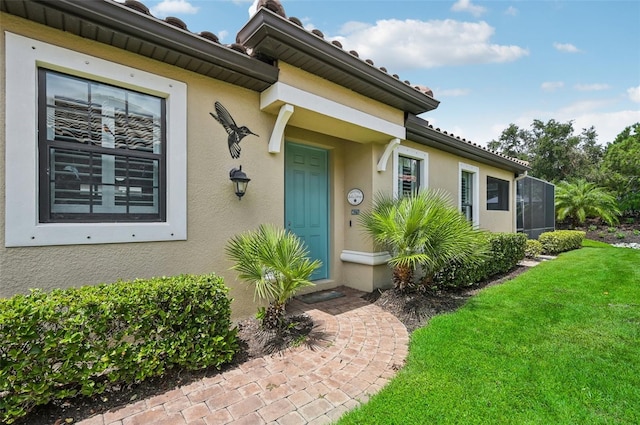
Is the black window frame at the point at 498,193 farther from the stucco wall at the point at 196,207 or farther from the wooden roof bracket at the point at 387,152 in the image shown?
the stucco wall at the point at 196,207

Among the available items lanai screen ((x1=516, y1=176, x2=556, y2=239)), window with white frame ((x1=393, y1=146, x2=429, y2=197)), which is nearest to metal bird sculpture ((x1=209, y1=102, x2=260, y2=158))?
window with white frame ((x1=393, y1=146, x2=429, y2=197))

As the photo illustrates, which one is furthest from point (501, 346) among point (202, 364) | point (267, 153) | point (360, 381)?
point (267, 153)

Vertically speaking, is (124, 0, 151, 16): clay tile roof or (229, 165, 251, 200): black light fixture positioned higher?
(124, 0, 151, 16): clay tile roof

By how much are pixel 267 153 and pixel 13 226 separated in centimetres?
323

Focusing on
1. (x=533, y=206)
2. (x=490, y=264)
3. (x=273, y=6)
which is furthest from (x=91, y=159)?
(x=533, y=206)

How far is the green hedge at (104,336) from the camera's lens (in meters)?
2.30

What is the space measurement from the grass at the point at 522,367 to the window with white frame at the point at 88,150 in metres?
3.54

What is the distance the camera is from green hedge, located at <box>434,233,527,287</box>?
6.42 metres

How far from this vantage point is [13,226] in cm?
291

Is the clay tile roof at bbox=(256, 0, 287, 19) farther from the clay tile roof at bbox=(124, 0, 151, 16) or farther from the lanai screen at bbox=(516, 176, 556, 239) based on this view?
the lanai screen at bbox=(516, 176, 556, 239)

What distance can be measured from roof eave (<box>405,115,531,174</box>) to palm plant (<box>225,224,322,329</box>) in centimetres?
458

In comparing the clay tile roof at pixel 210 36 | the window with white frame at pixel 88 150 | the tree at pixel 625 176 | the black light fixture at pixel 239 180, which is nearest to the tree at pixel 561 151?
the tree at pixel 625 176

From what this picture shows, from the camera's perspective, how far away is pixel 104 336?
269cm

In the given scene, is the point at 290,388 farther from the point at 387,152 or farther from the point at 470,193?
the point at 470,193
